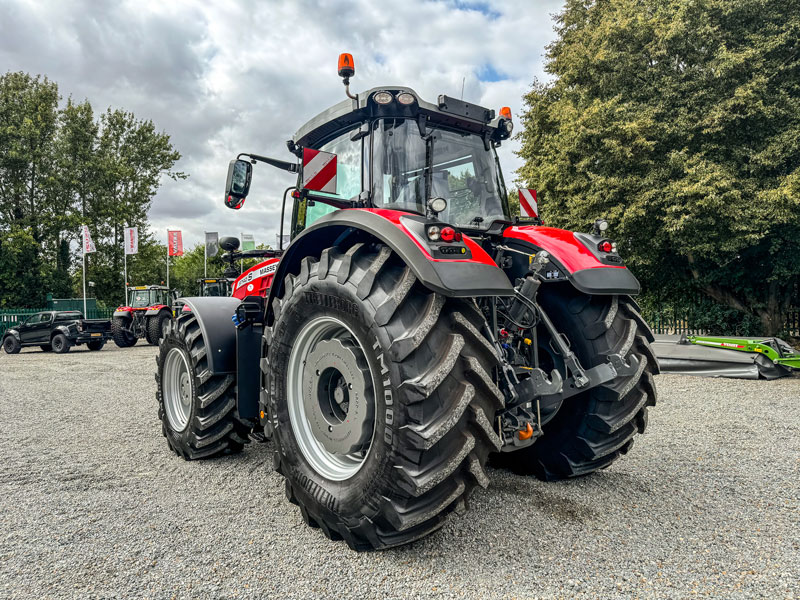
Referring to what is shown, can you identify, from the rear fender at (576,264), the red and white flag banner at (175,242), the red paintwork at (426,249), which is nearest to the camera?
the red paintwork at (426,249)

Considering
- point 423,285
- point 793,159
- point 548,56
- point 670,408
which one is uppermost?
point 548,56

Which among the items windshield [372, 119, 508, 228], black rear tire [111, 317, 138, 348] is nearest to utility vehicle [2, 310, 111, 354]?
black rear tire [111, 317, 138, 348]

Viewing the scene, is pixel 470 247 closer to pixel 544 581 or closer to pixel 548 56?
pixel 544 581

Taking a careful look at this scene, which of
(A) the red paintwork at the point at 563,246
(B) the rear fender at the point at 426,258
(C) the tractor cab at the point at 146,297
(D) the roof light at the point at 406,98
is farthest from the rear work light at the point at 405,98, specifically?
(C) the tractor cab at the point at 146,297

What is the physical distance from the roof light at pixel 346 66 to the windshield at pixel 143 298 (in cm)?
1851

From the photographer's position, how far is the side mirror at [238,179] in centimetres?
322

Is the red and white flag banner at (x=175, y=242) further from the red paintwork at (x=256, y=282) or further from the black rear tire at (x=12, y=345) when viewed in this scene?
the red paintwork at (x=256, y=282)

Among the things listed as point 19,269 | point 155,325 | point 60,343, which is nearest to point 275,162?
point 155,325

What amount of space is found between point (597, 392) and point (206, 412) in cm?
267

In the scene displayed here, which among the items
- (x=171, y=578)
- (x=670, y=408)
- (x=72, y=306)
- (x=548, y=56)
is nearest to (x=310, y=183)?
(x=171, y=578)

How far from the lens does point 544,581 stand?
6.62 ft

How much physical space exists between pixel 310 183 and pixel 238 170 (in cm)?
63

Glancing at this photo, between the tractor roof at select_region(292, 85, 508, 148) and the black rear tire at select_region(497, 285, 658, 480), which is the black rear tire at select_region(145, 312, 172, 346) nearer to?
the tractor roof at select_region(292, 85, 508, 148)

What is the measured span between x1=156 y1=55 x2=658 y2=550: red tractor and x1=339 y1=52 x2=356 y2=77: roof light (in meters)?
0.01
